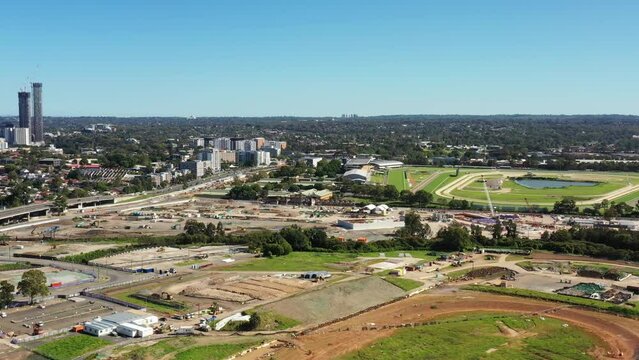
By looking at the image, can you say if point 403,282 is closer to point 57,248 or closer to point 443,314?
point 443,314

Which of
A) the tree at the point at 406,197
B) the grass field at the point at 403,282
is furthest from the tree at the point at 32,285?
the tree at the point at 406,197

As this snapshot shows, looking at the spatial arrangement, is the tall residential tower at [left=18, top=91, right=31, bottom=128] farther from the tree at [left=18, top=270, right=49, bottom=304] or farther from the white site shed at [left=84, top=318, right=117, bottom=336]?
the white site shed at [left=84, top=318, right=117, bottom=336]

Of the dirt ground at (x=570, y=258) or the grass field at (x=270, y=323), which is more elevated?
the dirt ground at (x=570, y=258)

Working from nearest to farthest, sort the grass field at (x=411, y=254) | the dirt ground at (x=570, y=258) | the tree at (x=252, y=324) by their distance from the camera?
the tree at (x=252, y=324) < the dirt ground at (x=570, y=258) < the grass field at (x=411, y=254)

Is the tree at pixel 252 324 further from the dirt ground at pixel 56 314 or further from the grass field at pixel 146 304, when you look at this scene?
the dirt ground at pixel 56 314

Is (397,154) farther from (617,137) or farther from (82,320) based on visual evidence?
(82,320)
